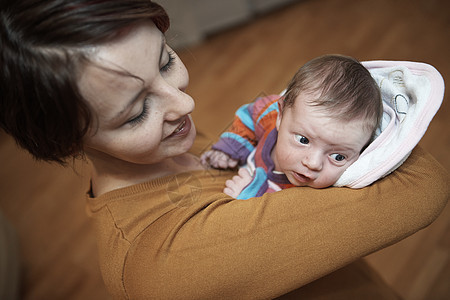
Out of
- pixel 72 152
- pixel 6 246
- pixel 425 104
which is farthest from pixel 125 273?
pixel 6 246

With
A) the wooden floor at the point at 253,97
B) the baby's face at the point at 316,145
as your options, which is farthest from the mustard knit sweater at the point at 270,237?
the wooden floor at the point at 253,97

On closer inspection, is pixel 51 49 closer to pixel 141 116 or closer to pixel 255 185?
pixel 141 116

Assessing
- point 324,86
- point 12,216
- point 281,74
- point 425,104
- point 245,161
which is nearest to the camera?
point 425,104

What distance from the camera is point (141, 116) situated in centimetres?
81

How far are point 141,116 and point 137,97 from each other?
2.2 inches

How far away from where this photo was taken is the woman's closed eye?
0.80 metres

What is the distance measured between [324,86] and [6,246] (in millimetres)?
1906

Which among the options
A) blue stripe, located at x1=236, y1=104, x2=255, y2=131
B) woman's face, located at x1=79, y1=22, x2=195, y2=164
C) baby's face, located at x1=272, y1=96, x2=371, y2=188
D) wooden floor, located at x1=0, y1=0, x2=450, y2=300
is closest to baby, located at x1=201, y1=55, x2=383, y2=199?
baby's face, located at x1=272, y1=96, x2=371, y2=188

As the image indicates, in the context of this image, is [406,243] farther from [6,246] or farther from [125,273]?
[6,246]

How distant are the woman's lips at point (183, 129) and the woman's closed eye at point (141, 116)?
0.35 ft

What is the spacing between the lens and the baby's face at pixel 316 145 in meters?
0.91

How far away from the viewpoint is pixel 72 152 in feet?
2.79

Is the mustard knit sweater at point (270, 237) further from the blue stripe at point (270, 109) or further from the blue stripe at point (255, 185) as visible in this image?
the blue stripe at point (270, 109)

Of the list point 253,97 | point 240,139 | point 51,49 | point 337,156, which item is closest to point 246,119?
point 240,139
